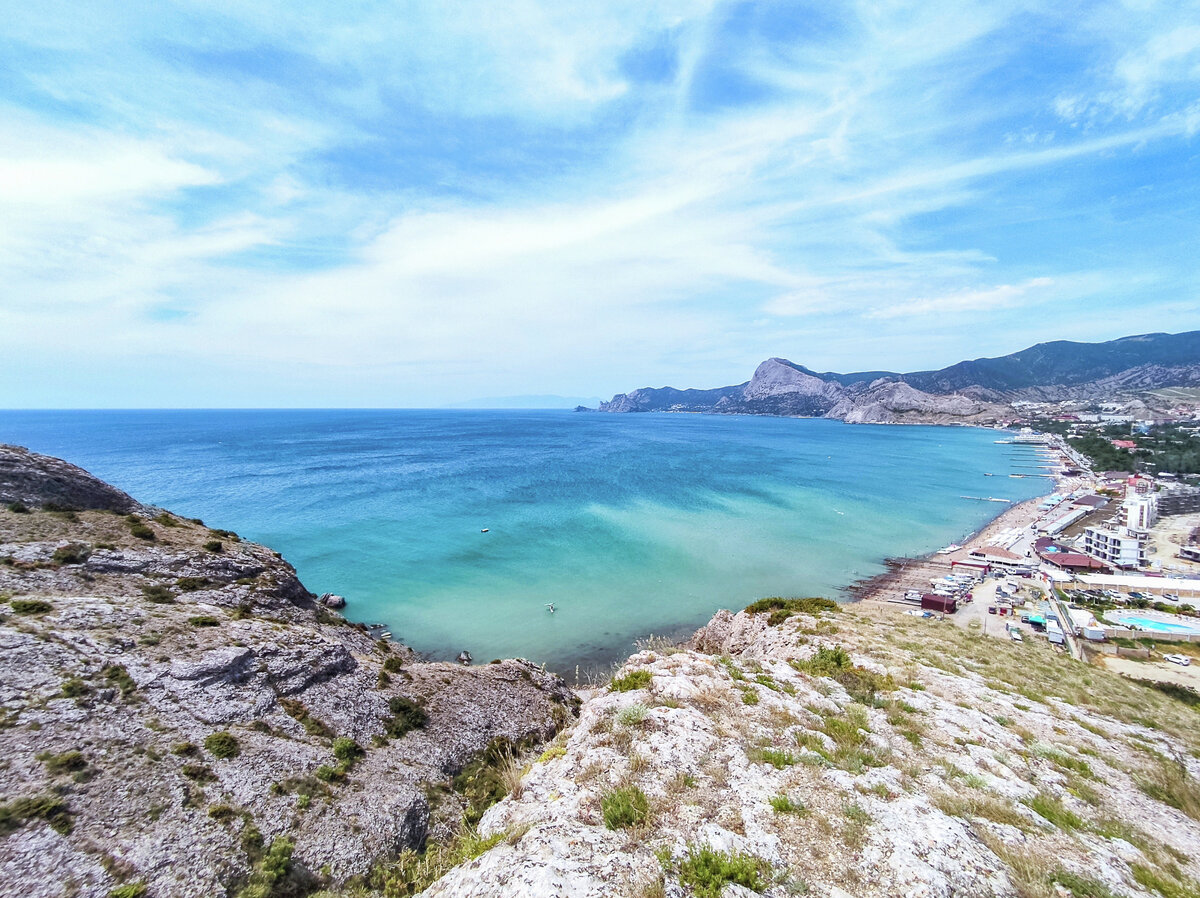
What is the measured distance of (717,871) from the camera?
21.5ft

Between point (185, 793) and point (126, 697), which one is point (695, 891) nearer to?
point (185, 793)

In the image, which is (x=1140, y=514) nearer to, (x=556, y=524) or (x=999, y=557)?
(x=999, y=557)

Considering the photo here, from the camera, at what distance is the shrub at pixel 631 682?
1314 centimetres

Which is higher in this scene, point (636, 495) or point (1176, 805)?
point (1176, 805)

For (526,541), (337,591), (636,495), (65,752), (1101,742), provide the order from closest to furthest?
(65,752) < (1101,742) < (337,591) < (526,541) < (636,495)

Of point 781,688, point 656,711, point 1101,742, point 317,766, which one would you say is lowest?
point 317,766

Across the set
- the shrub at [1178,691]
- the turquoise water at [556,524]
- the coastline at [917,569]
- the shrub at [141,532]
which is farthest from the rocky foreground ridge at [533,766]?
the coastline at [917,569]

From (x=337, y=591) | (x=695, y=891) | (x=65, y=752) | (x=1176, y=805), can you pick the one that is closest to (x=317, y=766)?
(x=65, y=752)

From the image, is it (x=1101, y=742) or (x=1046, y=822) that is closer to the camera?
(x=1046, y=822)

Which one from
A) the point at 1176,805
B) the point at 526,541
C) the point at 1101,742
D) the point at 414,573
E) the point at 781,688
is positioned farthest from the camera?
the point at 526,541

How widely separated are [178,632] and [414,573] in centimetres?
3087

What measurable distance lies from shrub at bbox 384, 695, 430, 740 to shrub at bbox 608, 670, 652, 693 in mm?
8523

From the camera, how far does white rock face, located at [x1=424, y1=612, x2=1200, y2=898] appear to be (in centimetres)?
663

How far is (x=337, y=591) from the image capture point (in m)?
42.8
